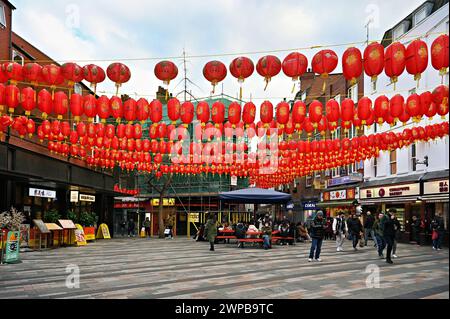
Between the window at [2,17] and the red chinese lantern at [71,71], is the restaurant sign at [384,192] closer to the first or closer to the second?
the red chinese lantern at [71,71]

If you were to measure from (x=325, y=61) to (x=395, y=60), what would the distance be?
150 cm

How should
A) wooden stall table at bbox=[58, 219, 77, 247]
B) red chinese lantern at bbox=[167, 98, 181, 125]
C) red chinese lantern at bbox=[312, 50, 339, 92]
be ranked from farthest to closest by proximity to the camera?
wooden stall table at bbox=[58, 219, 77, 247], red chinese lantern at bbox=[167, 98, 181, 125], red chinese lantern at bbox=[312, 50, 339, 92]

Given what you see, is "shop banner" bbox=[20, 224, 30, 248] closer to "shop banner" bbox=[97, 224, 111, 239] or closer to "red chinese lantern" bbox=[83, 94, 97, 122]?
"red chinese lantern" bbox=[83, 94, 97, 122]

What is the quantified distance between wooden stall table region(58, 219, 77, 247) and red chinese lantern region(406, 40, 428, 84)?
1879cm

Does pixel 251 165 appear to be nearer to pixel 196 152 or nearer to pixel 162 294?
pixel 196 152

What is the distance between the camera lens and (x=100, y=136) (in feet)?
58.6

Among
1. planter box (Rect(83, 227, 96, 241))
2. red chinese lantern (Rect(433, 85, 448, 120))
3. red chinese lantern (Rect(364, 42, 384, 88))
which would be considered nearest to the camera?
red chinese lantern (Rect(433, 85, 448, 120))

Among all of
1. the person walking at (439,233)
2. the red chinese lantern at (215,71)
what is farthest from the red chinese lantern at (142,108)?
the person walking at (439,233)

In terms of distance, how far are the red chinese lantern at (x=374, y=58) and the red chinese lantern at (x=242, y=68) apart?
2.49 meters

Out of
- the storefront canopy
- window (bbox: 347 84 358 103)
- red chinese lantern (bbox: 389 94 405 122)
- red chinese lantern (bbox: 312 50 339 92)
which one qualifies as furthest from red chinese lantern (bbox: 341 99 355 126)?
window (bbox: 347 84 358 103)

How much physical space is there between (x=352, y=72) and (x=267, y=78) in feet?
6.04

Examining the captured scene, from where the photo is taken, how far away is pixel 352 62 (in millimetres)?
8906

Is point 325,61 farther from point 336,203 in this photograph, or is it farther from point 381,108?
point 336,203

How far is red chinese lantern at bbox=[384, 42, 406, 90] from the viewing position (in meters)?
8.14
